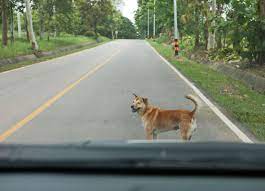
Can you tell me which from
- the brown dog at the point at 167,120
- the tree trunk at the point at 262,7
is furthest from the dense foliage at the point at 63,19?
the brown dog at the point at 167,120

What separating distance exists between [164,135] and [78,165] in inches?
250

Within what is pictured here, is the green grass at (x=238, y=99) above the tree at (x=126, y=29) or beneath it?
above

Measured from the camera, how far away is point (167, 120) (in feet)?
25.1

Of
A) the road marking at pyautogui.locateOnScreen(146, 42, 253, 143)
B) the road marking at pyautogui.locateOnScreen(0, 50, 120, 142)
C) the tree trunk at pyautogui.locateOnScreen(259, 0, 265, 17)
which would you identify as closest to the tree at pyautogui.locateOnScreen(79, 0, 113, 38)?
the tree trunk at pyautogui.locateOnScreen(259, 0, 265, 17)

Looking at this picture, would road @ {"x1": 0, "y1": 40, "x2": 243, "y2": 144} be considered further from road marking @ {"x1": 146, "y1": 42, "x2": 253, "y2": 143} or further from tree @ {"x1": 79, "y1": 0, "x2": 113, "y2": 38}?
tree @ {"x1": 79, "y1": 0, "x2": 113, "y2": 38}

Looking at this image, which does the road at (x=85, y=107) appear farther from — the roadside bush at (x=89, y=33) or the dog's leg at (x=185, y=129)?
the roadside bush at (x=89, y=33)

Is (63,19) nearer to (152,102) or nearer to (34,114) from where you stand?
(152,102)

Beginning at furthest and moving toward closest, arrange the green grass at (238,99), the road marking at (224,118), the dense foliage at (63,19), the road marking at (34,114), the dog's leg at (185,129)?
the dense foliage at (63,19), the green grass at (238,99), the road marking at (34,114), the road marking at (224,118), the dog's leg at (185,129)

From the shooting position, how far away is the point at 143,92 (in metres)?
14.7

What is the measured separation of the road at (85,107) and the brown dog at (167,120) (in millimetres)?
708

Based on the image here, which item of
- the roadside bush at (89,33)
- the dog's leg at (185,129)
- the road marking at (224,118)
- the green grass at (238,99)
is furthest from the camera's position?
the roadside bush at (89,33)

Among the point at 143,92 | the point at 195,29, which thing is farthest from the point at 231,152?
the point at 195,29

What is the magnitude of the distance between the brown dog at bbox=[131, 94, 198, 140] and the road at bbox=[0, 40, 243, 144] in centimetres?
71

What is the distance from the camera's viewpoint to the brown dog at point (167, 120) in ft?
24.7
